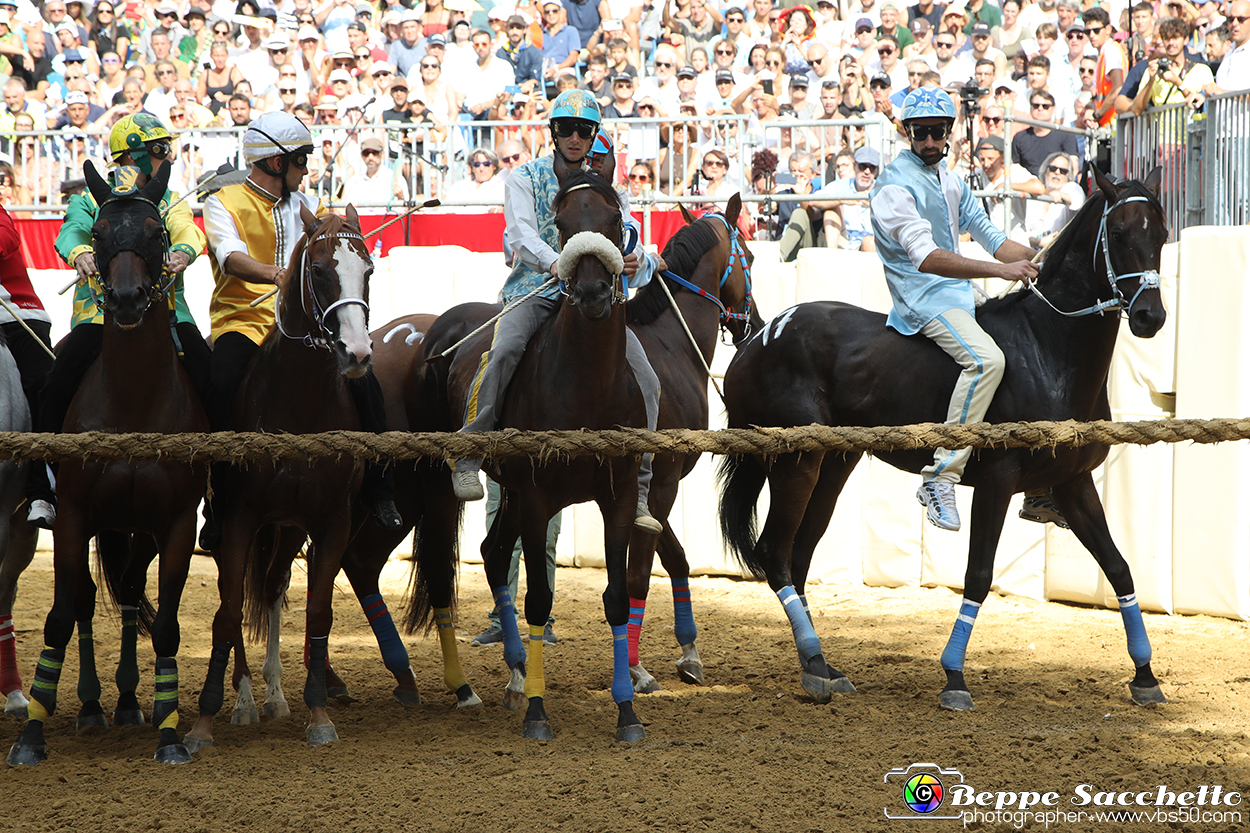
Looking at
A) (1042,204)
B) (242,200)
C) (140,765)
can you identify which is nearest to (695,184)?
(1042,204)

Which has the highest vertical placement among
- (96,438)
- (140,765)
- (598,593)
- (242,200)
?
(242,200)

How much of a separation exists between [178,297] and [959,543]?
568cm

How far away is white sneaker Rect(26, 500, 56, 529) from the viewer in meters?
5.02

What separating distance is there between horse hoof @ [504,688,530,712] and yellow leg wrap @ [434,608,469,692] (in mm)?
245

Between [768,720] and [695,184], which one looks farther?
[695,184]

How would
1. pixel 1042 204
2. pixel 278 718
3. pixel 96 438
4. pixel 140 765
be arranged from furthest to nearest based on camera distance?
pixel 1042 204
pixel 278 718
pixel 140 765
pixel 96 438

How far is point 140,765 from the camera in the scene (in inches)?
185

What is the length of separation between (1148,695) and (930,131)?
304 centimetres

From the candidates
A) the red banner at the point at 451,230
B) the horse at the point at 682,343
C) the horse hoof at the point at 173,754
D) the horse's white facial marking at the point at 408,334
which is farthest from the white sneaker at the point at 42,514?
the red banner at the point at 451,230

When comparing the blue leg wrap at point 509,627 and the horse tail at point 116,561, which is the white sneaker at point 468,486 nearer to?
the blue leg wrap at point 509,627

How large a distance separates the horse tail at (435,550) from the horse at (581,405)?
863 mm

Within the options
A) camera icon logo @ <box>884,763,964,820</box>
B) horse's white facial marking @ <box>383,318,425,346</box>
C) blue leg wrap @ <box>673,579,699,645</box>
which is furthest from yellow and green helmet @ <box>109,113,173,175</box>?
camera icon logo @ <box>884,763,964,820</box>

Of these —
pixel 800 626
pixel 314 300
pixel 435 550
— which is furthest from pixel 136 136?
pixel 800 626

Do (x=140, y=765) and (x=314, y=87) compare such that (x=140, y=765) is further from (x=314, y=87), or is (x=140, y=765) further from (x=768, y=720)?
(x=314, y=87)
